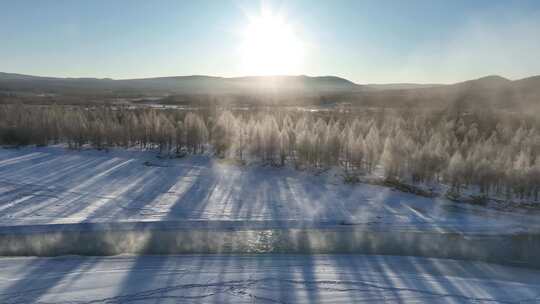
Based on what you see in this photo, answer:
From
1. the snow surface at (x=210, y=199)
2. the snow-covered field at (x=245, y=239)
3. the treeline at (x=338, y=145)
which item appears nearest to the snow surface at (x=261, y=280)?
the snow-covered field at (x=245, y=239)

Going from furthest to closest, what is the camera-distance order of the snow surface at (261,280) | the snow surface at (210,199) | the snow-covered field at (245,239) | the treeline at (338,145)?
the treeline at (338,145) → the snow surface at (210,199) → the snow-covered field at (245,239) → the snow surface at (261,280)

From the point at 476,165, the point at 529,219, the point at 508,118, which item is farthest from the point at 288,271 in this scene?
the point at 508,118

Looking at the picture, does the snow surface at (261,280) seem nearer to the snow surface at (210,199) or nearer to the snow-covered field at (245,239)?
the snow-covered field at (245,239)

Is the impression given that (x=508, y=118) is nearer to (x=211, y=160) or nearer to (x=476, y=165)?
(x=476, y=165)

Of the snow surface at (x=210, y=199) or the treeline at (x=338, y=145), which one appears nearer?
the snow surface at (x=210, y=199)

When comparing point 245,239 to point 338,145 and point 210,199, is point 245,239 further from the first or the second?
point 338,145

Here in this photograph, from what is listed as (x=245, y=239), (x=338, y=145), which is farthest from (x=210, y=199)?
(x=338, y=145)

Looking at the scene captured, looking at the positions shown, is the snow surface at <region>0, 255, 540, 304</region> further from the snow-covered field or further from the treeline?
the treeline
